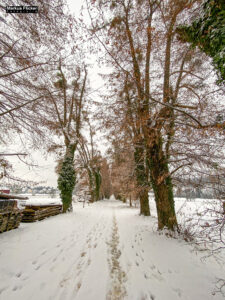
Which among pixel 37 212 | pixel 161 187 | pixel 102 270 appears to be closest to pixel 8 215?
pixel 37 212

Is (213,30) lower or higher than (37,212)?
higher

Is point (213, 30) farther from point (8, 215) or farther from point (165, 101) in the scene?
point (8, 215)

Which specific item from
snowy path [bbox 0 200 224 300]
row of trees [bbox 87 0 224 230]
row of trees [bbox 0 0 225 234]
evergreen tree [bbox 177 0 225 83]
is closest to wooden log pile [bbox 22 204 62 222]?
snowy path [bbox 0 200 224 300]

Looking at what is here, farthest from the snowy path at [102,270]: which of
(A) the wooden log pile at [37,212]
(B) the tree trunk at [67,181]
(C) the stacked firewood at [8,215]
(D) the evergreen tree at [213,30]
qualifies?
(B) the tree trunk at [67,181]

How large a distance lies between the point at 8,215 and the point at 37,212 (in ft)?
6.30

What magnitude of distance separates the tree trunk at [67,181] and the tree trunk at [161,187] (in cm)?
706

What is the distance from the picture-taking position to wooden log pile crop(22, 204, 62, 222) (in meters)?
5.97

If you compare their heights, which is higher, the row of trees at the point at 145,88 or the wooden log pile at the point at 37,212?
the row of trees at the point at 145,88

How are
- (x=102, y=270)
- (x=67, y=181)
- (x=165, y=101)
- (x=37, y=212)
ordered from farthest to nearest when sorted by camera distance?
(x=67, y=181) → (x=37, y=212) → (x=165, y=101) → (x=102, y=270)

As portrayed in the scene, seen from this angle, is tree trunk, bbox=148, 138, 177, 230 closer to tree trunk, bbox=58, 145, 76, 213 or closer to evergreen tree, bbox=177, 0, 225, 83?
evergreen tree, bbox=177, 0, 225, 83

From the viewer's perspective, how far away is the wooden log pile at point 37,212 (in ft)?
19.6

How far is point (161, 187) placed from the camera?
4.49 m

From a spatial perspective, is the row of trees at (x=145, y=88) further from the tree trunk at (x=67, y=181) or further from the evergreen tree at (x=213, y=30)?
the tree trunk at (x=67, y=181)

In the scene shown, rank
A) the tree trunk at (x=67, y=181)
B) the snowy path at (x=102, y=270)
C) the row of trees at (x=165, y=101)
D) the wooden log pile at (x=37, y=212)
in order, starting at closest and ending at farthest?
the snowy path at (x=102, y=270) < the row of trees at (x=165, y=101) < the wooden log pile at (x=37, y=212) < the tree trunk at (x=67, y=181)
